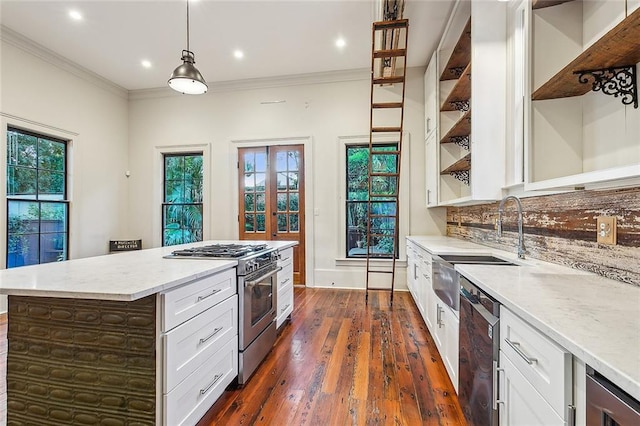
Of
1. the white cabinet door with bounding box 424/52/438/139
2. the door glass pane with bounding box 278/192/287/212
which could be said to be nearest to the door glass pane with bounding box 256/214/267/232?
the door glass pane with bounding box 278/192/287/212

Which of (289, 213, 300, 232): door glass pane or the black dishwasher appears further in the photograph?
(289, 213, 300, 232): door glass pane

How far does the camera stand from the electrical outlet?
138 centimetres

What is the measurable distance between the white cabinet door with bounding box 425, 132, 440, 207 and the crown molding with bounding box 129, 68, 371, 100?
5.05ft

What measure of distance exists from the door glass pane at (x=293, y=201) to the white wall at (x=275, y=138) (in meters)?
0.23

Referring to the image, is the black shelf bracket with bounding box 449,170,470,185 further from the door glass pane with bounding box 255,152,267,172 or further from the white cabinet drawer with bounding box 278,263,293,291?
the door glass pane with bounding box 255,152,267,172

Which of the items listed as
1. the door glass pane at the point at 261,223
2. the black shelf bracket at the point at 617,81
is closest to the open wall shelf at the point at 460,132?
the black shelf bracket at the point at 617,81

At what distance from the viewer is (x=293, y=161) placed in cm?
506

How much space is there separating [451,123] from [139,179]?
17.6 feet

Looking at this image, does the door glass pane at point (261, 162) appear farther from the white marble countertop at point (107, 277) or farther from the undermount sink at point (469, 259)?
the undermount sink at point (469, 259)

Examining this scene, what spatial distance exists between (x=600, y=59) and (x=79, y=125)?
238 inches

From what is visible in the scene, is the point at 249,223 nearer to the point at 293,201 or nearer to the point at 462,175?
the point at 293,201

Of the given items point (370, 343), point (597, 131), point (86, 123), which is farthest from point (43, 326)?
point (86, 123)

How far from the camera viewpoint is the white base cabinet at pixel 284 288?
2939mm

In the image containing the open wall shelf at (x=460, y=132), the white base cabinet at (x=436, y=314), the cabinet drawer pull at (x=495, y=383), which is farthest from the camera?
the open wall shelf at (x=460, y=132)
